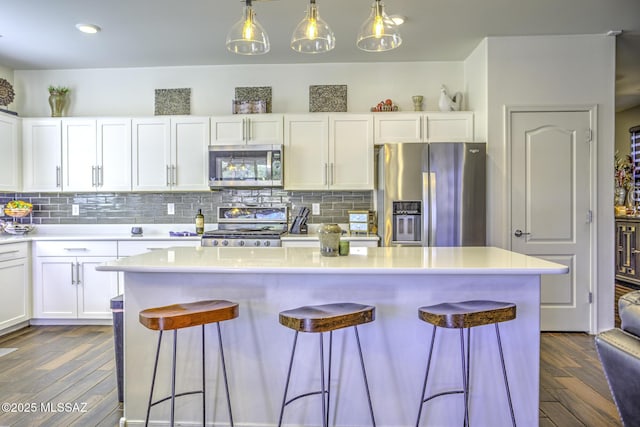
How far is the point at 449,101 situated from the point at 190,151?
2.67 metres

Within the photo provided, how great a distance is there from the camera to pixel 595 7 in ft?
10.2

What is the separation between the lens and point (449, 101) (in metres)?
4.03

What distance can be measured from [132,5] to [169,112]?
57.7 inches

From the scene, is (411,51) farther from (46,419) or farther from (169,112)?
(46,419)

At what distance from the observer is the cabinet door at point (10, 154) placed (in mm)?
3975

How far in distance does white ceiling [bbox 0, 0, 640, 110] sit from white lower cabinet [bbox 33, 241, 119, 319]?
188cm

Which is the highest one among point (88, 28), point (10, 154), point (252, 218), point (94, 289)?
point (88, 28)

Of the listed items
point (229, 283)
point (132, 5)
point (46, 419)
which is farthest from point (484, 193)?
point (46, 419)

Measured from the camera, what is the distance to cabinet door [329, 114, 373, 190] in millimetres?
4004

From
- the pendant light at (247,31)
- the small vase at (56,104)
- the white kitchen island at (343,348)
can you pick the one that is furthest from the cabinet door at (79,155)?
the pendant light at (247,31)

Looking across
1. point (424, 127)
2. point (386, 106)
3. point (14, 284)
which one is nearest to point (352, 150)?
point (386, 106)

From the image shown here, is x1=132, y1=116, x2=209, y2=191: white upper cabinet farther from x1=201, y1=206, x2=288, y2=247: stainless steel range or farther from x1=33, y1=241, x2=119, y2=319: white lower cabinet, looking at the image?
x1=33, y1=241, x2=119, y2=319: white lower cabinet

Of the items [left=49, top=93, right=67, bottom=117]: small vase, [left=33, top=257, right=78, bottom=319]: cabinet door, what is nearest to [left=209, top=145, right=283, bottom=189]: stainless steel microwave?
[left=33, top=257, right=78, bottom=319]: cabinet door

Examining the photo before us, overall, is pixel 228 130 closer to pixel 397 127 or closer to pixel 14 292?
pixel 397 127
